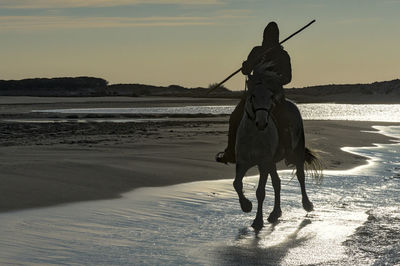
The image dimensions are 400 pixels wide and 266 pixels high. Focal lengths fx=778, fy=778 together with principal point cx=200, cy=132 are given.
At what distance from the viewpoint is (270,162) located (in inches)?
439

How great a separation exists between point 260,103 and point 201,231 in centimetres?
186

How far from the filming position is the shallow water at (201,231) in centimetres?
846

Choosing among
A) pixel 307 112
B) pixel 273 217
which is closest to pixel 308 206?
pixel 273 217

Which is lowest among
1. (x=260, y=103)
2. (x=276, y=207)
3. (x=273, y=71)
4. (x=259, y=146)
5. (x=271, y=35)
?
(x=276, y=207)

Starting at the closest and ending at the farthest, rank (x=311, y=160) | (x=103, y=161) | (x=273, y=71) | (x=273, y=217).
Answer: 1. (x=273, y=217)
2. (x=273, y=71)
3. (x=311, y=160)
4. (x=103, y=161)

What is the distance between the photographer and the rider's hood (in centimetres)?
1192

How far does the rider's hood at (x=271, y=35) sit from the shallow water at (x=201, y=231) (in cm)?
256

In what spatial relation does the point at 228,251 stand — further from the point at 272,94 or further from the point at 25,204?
the point at 25,204

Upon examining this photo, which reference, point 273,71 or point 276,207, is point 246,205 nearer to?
point 276,207

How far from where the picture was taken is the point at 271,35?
1194 cm

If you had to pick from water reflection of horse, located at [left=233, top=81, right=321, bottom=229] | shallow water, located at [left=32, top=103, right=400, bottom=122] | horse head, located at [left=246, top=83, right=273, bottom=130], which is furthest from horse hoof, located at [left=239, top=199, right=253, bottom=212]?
shallow water, located at [left=32, top=103, right=400, bottom=122]

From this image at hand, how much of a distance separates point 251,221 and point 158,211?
4.72 ft

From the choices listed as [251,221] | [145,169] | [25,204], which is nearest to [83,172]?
[145,169]

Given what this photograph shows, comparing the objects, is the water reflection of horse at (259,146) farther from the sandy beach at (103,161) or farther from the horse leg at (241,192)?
the sandy beach at (103,161)
